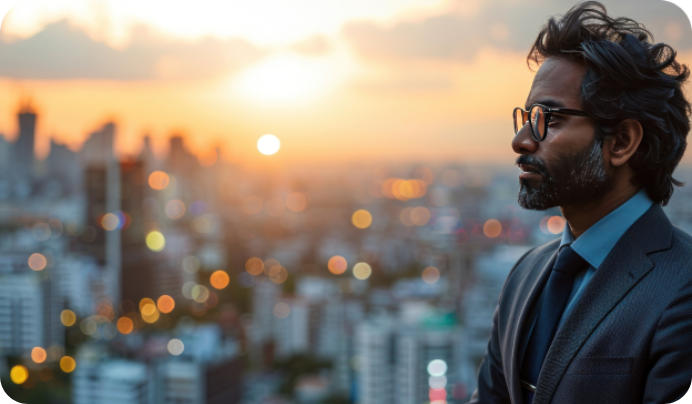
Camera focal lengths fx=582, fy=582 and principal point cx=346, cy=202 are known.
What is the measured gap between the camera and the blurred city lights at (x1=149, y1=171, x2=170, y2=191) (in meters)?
13.6

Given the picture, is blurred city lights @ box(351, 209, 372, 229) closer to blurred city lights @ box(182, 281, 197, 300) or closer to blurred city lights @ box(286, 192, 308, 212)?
blurred city lights @ box(286, 192, 308, 212)

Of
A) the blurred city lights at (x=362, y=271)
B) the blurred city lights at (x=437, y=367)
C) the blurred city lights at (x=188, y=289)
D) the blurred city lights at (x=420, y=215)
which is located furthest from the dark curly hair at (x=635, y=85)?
the blurred city lights at (x=420, y=215)

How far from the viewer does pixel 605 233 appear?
50 centimetres

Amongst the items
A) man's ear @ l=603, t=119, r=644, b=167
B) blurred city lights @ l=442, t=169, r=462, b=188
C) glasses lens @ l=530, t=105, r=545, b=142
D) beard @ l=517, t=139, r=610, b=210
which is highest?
glasses lens @ l=530, t=105, r=545, b=142

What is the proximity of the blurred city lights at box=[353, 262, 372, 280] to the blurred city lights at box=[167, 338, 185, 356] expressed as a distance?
558cm

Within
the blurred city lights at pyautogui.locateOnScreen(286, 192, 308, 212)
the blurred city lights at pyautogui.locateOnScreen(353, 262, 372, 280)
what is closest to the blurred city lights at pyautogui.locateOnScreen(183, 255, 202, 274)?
the blurred city lights at pyautogui.locateOnScreen(286, 192, 308, 212)

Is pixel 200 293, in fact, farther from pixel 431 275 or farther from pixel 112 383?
pixel 112 383

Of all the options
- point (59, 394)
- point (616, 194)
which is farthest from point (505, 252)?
point (616, 194)

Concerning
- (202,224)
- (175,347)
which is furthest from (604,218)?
(202,224)

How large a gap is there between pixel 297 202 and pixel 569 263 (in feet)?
55.8

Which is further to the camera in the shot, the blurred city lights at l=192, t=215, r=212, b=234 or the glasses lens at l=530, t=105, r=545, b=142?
the blurred city lights at l=192, t=215, r=212, b=234

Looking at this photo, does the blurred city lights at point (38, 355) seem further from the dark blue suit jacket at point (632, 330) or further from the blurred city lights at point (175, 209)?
the dark blue suit jacket at point (632, 330)

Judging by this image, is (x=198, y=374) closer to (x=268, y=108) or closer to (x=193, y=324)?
(x=193, y=324)

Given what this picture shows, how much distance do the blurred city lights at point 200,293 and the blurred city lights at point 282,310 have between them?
2.33 meters
